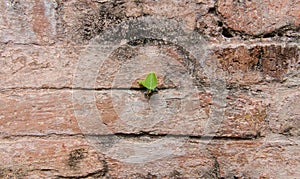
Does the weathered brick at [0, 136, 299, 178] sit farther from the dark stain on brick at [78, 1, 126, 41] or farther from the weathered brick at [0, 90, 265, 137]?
the dark stain on brick at [78, 1, 126, 41]

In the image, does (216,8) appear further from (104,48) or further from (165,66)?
(104,48)

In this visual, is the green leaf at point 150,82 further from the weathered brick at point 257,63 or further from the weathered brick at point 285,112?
the weathered brick at point 285,112

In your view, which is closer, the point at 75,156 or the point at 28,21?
the point at 28,21

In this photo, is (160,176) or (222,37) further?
(160,176)

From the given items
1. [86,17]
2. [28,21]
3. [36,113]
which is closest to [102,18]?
[86,17]

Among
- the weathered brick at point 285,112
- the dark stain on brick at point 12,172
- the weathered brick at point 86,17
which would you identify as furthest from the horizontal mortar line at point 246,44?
the dark stain on brick at point 12,172

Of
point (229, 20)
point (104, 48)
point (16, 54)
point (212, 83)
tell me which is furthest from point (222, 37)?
point (16, 54)

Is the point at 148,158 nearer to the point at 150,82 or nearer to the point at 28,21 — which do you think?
the point at 150,82
